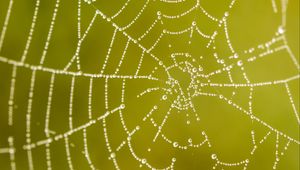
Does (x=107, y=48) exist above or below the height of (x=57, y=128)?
above

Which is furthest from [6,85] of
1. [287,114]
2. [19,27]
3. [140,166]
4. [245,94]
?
[287,114]

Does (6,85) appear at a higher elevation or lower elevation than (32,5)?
lower

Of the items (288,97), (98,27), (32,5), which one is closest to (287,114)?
(288,97)

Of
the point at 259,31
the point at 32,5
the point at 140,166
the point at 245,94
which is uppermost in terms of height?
the point at 32,5

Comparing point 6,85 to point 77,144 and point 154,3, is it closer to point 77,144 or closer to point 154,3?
point 77,144

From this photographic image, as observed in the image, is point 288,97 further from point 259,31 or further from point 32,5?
point 32,5

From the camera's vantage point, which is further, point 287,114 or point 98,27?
point 287,114
